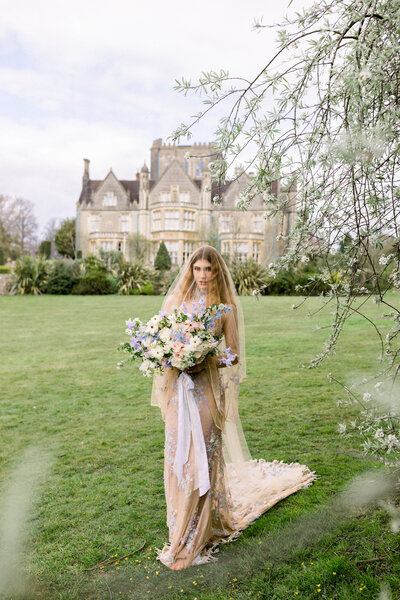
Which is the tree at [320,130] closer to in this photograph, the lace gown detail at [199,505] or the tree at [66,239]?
the lace gown detail at [199,505]

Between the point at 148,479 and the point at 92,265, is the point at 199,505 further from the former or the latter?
the point at 92,265

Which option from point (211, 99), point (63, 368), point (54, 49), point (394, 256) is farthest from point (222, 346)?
point (63, 368)

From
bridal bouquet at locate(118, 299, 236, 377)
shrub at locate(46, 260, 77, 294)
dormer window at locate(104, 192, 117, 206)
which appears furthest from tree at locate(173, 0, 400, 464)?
dormer window at locate(104, 192, 117, 206)

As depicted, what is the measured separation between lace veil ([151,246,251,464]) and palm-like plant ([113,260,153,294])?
2306 cm

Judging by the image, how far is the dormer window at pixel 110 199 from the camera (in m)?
46.8

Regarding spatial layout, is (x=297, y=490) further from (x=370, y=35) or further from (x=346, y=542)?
(x=370, y=35)

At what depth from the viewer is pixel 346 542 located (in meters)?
3.30

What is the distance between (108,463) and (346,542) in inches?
99.7

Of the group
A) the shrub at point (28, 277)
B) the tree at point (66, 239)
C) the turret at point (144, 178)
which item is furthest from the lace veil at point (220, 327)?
the tree at point (66, 239)

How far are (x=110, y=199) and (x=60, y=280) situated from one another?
22.7 m

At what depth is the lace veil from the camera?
138 inches

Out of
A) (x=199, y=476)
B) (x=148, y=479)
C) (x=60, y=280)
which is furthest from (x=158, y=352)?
(x=60, y=280)

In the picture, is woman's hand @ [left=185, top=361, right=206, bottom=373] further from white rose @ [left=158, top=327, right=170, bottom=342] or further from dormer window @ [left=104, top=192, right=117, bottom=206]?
dormer window @ [left=104, top=192, right=117, bottom=206]

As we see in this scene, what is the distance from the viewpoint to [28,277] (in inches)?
1023
